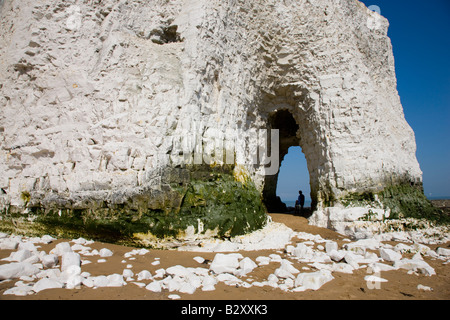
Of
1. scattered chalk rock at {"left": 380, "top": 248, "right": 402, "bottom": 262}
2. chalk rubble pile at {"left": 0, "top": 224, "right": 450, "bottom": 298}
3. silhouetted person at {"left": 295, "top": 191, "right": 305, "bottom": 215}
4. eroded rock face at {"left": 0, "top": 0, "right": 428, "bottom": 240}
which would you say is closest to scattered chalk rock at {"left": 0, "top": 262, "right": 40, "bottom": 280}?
chalk rubble pile at {"left": 0, "top": 224, "right": 450, "bottom": 298}

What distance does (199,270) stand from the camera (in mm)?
3408

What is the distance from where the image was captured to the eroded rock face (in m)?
5.04

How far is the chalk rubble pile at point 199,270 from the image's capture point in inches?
110

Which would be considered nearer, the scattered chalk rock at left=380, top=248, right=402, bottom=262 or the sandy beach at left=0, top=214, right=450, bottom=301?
the sandy beach at left=0, top=214, right=450, bottom=301

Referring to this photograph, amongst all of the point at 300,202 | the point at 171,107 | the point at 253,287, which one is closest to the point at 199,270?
the point at 253,287

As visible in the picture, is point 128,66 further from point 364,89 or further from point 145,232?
point 364,89

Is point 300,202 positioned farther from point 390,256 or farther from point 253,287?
point 253,287

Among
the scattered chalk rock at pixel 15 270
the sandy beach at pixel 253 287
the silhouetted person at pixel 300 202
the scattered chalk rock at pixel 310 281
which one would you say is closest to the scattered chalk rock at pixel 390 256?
the sandy beach at pixel 253 287

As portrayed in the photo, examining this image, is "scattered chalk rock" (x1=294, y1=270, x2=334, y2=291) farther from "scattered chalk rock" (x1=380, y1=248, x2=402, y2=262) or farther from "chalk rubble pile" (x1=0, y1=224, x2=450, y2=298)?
"scattered chalk rock" (x1=380, y1=248, x2=402, y2=262)

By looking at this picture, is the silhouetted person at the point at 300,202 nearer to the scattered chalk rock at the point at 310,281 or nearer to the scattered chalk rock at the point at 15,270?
the scattered chalk rock at the point at 310,281

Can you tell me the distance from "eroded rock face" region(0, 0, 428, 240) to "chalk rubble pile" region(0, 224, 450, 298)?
1.20 metres

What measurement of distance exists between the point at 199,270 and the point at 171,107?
3368mm

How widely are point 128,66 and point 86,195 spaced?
2.93m

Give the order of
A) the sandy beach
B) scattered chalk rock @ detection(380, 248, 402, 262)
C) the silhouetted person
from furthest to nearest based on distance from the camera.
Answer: the silhouetted person, scattered chalk rock @ detection(380, 248, 402, 262), the sandy beach
